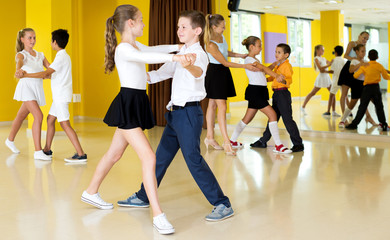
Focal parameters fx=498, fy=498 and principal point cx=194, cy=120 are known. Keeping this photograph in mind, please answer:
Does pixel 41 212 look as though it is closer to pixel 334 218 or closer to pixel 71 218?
pixel 71 218

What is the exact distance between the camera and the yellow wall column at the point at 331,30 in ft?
21.5

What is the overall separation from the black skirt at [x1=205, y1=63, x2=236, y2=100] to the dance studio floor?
663 mm

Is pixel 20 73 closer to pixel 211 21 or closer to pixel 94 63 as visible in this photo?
pixel 211 21

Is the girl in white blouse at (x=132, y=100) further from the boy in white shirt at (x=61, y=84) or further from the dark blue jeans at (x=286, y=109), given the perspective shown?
the dark blue jeans at (x=286, y=109)

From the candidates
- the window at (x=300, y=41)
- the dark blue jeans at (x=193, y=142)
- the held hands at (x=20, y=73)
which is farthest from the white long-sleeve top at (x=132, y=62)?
the window at (x=300, y=41)

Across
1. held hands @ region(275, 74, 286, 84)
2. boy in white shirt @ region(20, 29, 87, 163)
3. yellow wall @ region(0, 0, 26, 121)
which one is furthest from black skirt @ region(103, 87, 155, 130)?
yellow wall @ region(0, 0, 26, 121)

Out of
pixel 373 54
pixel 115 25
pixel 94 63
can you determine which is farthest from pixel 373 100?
pixel 94 63

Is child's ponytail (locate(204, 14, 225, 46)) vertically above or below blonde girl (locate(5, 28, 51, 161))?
above

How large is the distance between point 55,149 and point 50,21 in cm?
205

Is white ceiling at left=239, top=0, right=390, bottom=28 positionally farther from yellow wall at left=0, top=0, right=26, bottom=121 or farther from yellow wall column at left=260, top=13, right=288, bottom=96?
yellow wall at left=0, top=0, right=26, bottom=121

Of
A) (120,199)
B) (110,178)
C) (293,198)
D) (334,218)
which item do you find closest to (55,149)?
(110,178)

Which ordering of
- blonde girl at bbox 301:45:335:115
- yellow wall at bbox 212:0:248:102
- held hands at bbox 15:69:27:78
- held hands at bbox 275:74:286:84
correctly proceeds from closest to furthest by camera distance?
held hands at bbox 15:69:27:78 < held hands at bbox 275:74:286:84 < blonde girl at bbox 301:45:335:115 < yellow wall at bbox 212:0:248:102

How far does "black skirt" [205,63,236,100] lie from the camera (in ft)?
18.3

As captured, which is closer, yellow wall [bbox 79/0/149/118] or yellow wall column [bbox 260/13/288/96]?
yellow wall column [bbox 260/13/288/96]
